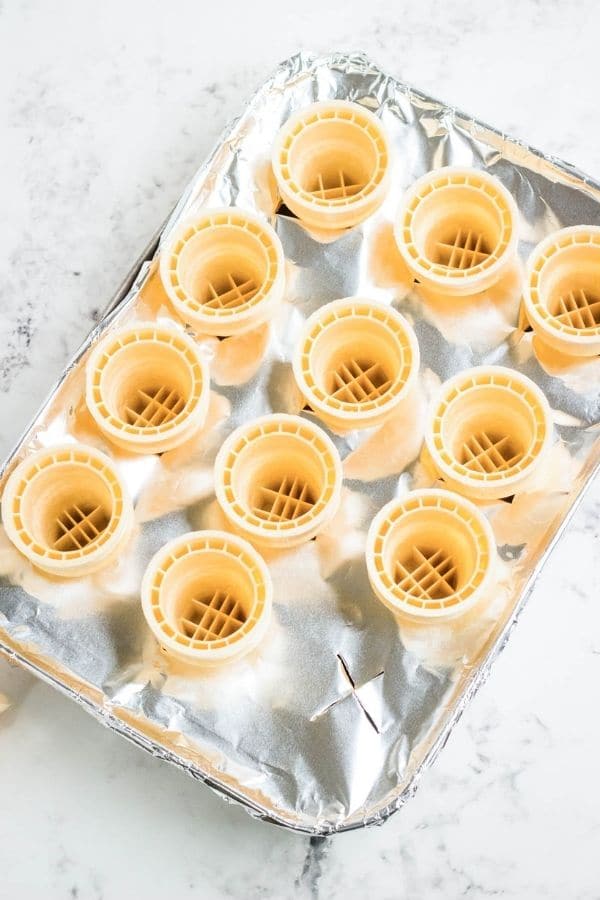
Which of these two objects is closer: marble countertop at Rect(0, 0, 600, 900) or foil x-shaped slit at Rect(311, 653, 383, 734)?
foil x-shaped slit at Rect(311, 653, 383, 734)

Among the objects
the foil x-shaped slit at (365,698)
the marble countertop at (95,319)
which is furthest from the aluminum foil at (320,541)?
the marble countertop at (95,319)

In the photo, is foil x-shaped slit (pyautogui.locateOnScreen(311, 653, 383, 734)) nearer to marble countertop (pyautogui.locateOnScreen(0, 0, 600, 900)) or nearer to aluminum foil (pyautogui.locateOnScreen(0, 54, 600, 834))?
aluminum foil (pyautogui.locateOnScreen(0, 54, 600, 834))

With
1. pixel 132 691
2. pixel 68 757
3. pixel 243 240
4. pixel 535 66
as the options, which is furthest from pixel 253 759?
pixel 535 66

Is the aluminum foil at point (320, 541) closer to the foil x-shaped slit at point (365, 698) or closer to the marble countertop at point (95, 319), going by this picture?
the foil x-shaped slit at point (365, 698)

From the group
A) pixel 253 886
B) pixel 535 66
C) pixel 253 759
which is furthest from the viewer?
pixel 535 66

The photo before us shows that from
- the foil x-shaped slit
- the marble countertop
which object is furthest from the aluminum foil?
the marble countertop

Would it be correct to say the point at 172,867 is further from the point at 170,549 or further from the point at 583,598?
the point at 583,598
